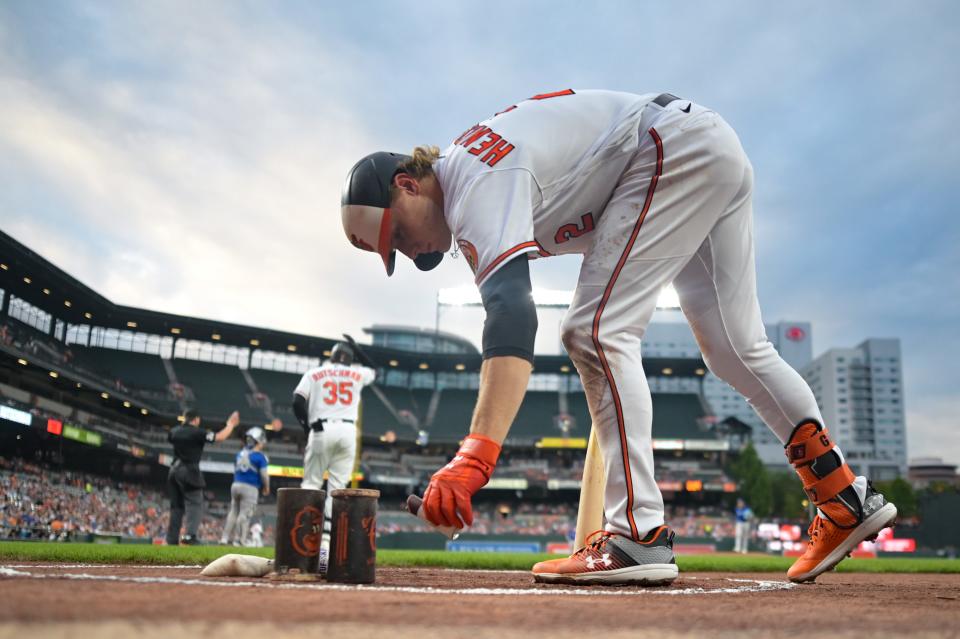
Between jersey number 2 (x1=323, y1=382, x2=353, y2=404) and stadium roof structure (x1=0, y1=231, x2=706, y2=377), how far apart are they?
26.0 meters

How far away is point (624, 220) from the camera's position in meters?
2.92

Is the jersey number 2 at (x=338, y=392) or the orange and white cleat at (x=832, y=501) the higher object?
the jersey number 2 at (x=338, y=392)

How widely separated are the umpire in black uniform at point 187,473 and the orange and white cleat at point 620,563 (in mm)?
8413

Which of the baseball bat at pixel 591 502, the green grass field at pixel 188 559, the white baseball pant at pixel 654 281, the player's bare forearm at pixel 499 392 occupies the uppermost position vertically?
the white baseball pant at pixel 654 281

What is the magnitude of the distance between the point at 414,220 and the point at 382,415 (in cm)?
4682

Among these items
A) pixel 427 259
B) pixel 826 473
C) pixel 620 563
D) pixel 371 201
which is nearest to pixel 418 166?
pixel 371 201

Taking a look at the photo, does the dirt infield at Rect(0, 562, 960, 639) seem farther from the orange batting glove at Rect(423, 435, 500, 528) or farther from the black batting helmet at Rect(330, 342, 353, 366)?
the black batting helmet at Rect(330, 342, 353, 366)

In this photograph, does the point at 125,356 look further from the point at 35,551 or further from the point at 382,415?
the point at 35,551

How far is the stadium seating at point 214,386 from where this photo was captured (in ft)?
143

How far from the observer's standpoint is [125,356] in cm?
4516

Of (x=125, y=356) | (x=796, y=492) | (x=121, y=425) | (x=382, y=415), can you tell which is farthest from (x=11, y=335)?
(x=796, y=492)

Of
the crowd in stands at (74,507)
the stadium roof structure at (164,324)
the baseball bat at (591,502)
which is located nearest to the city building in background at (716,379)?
the stadium roof structure at (164,324)

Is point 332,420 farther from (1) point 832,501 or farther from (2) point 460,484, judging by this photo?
(2) point 460,484

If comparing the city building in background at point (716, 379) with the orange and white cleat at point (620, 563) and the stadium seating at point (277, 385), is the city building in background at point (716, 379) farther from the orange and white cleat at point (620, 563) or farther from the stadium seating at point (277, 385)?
the orange and white cleat at point (620, 563)
